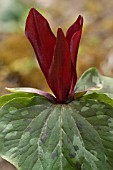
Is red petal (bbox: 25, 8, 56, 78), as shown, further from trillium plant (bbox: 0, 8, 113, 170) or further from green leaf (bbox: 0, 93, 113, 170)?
green leaf (bbox: 0, 93, 113, 170)

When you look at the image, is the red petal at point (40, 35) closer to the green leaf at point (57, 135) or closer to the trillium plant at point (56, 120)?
the trillium plant at point (56, 120)

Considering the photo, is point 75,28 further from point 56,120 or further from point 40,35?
point 56,120

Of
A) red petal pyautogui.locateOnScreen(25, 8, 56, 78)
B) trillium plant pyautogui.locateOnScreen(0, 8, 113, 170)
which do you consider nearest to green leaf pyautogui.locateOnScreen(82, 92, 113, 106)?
trillium plant pyautogui.locateOnScreen(0, 8, 113, 170)

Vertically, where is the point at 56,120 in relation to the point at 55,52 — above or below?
below

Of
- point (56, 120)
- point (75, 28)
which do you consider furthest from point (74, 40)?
point (56, 120)

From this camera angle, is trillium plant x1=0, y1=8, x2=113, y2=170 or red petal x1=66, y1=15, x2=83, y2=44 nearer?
trillium plant x1=0, y1=8, x2=113, y2=170

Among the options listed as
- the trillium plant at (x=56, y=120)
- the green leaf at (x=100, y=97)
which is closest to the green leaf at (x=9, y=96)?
the trillium plant at (x=56, y=120)
